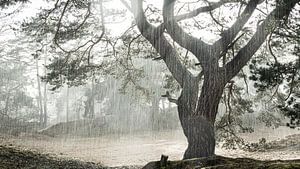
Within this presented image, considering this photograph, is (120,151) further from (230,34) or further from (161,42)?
(230,34)

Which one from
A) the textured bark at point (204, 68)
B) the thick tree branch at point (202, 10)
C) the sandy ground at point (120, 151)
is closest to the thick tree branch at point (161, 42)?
the textured bark at point (204, 68)

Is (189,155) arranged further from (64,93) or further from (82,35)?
(64,93)

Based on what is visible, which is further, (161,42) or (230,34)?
(161,42)

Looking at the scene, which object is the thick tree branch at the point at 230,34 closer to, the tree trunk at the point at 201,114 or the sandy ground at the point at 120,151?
the tree trunk at the point at 201,114

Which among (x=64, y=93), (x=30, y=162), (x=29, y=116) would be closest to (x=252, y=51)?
(x=30, y=162)

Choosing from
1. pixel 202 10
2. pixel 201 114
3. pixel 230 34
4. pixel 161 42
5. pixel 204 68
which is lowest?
pixel 201 114

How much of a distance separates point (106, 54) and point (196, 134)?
6.14m

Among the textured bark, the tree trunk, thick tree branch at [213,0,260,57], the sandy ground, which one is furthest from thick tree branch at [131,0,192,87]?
the sandy ground

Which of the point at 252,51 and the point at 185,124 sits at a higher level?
the point at 252,51

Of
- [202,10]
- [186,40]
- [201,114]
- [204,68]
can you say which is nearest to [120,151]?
[201,114]

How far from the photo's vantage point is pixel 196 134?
894cm

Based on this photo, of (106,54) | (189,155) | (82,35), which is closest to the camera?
(189,155)

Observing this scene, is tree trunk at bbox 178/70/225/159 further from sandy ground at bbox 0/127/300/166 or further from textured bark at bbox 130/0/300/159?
sandy ground at bbox 0/127/300/166

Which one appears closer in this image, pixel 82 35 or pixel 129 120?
pixel 82 35
